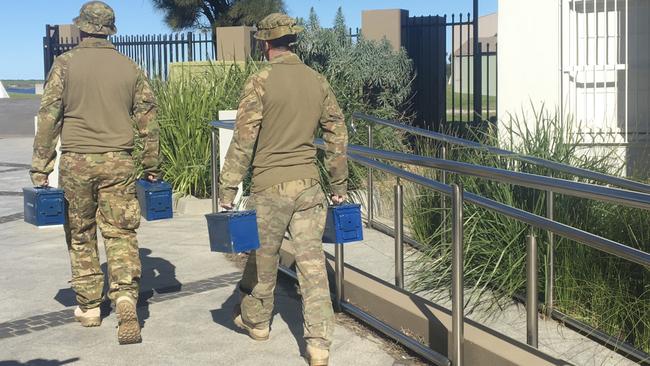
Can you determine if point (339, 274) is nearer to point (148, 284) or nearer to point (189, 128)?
point (148, 284)

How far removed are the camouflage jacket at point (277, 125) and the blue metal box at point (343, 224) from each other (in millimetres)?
221

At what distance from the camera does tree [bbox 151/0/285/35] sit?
27703mm

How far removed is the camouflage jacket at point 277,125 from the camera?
4.46 m

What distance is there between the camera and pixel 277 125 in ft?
14.8

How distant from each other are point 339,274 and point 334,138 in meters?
1.13

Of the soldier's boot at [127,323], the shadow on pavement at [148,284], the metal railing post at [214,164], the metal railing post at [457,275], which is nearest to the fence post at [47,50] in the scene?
Answer: the metal railing post at [214,164]

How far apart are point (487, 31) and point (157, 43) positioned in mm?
27674

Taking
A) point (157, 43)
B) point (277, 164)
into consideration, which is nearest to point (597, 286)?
point (277, 164)

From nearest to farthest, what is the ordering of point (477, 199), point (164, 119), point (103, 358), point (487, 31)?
1. point (477, 199)
2. point (103, 358)
3. point (164, 119)
4. point (487, 31)

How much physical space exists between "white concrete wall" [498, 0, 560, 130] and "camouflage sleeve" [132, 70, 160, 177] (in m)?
4.78

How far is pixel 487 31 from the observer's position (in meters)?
41.6

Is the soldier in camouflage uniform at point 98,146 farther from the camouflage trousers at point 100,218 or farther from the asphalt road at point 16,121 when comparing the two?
the asphalt road at point 16,121

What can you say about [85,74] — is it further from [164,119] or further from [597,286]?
[164,119]

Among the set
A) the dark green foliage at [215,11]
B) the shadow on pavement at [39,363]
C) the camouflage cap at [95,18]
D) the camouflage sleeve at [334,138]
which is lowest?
the shadow on pavement at [39,363]
